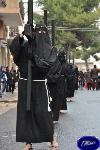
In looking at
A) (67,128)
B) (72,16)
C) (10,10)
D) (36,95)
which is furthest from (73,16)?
(36,95)

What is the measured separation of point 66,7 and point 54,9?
221 centimetres

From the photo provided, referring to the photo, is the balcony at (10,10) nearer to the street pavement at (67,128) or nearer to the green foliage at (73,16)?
the street pavement at (67,128)

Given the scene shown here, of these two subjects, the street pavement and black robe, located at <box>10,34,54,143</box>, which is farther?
the street pavement

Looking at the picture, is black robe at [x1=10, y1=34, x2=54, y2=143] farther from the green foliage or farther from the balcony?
the green foliage

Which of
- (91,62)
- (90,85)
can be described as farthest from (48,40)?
(91,62)

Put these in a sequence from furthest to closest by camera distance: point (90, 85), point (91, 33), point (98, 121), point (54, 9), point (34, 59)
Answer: point (91, 33), point (54, 9), point (90, 85), point (98, 121), point (34, 59)

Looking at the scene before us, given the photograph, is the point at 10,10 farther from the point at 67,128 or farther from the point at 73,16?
the point at 73,16

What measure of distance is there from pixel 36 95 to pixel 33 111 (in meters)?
0.23

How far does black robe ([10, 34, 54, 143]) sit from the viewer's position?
933 centimetres

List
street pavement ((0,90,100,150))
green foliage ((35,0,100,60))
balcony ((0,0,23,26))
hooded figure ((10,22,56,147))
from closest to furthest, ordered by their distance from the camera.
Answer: hooded figure ((10,22,56,147)), street pavement ((0,90,100,150)), balcony ((0,0,23,26)), green foliage ((35,0,100,60))

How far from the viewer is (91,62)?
10975cm

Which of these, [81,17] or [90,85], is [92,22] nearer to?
[81,17]

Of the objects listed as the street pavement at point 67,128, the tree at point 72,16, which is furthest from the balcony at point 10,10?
the tree at point 72,16

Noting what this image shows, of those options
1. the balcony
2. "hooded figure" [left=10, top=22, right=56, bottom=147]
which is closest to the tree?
the balcony
